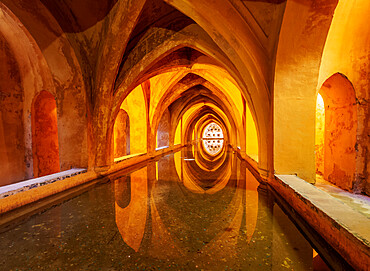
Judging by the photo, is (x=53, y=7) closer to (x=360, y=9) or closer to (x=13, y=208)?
(x=13, y=208)

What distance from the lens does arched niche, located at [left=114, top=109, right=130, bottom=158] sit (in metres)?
10.9

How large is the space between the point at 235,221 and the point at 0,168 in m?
7.90

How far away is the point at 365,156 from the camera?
11.8 ft

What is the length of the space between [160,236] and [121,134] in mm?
9837

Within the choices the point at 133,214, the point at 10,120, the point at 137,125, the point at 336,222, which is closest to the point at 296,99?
the point at 336,222

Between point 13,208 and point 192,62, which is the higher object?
point 192,62

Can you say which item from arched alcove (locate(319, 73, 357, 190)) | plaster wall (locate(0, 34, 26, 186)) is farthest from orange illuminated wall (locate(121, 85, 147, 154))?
arched alcove (locate(319, 73, 357, 190))

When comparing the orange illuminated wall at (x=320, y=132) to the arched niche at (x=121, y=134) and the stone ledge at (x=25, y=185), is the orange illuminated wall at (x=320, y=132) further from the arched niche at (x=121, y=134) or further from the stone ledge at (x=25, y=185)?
the arched niche at (x=121, y=134)

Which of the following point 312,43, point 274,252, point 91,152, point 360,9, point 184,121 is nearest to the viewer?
point 274,252

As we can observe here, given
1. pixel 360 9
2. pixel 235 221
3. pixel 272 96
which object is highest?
pixel 360 9

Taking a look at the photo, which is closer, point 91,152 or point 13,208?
point 13,208

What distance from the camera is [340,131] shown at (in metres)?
4.15

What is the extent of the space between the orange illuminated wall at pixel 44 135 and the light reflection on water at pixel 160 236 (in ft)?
15.3

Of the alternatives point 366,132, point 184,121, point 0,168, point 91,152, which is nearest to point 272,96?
point 366,132
